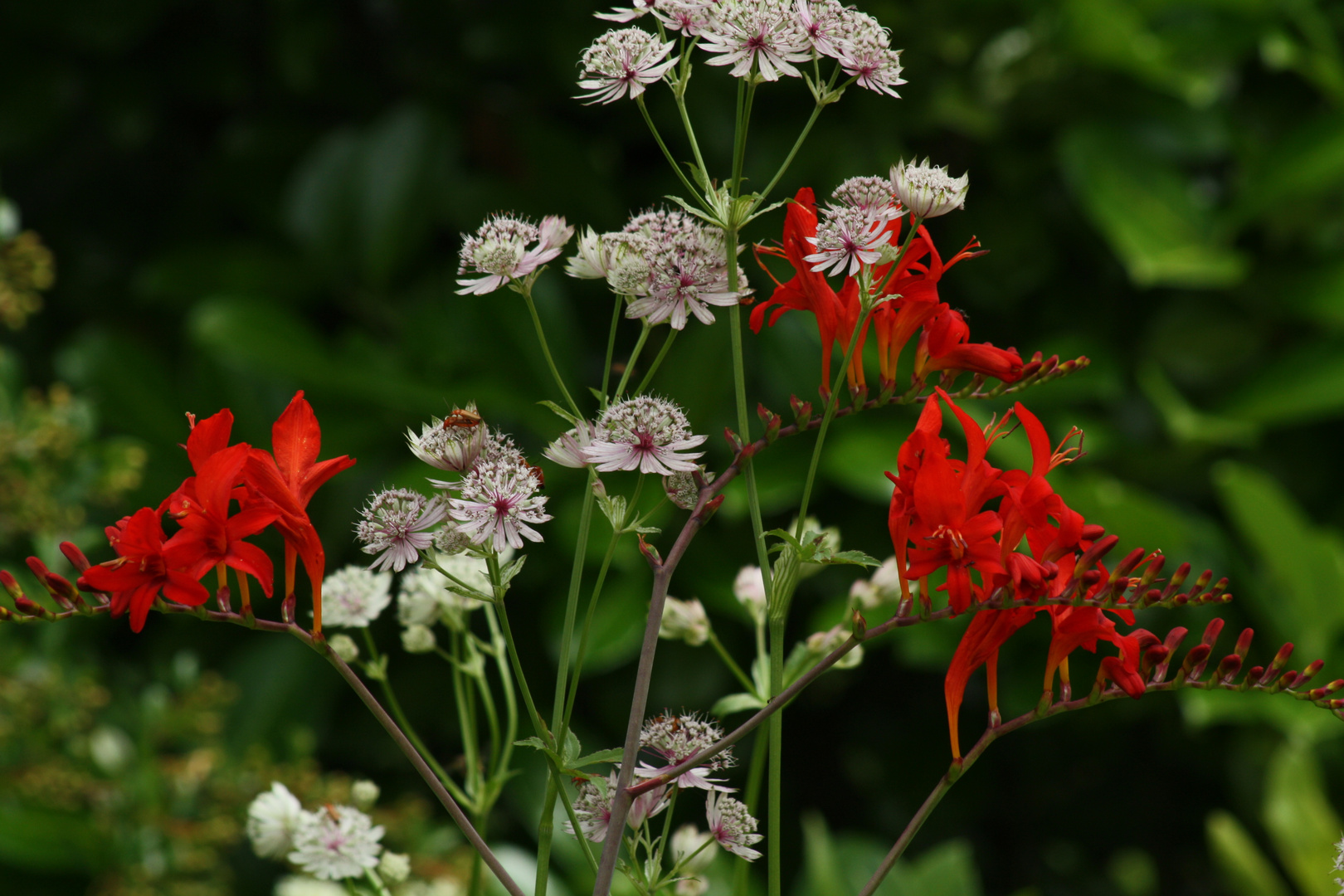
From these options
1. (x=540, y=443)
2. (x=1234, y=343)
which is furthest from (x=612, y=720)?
(x=1234, y=343)

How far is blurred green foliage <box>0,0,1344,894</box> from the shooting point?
3.89ft

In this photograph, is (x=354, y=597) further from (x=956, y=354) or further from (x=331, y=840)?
(x=956, y=354)

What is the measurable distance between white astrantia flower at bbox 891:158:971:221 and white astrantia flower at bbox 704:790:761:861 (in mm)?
185

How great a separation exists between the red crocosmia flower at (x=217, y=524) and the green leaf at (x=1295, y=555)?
101cm

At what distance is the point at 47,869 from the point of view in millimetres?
1080

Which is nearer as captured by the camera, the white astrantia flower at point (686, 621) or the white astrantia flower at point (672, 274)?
the white astrantia flower at point (672, 274)

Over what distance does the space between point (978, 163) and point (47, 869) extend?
1.24 m

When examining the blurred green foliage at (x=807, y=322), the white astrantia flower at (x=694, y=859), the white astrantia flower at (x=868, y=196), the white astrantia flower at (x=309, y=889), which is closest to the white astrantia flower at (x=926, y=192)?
the white astrantia flower at (x=868, y=196)

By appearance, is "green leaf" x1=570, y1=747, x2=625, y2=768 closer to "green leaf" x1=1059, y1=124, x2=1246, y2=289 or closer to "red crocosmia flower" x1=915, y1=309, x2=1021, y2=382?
"red crocosmia flower" x1=915, y1=309, x2=1021, y2=382

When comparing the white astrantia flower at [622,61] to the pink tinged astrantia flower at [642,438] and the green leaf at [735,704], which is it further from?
the green leaf at [735,704]

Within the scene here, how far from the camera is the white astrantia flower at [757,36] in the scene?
1.10ft

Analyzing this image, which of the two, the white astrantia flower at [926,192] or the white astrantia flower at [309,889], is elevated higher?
the white astrantia flower at [926,192]

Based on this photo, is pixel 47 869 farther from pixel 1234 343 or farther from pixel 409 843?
pixel 1234 343

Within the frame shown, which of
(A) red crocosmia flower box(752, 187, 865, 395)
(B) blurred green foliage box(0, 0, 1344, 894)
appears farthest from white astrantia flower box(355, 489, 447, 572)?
(B) blurred green foliage box(0, 0, 1344, 894)
